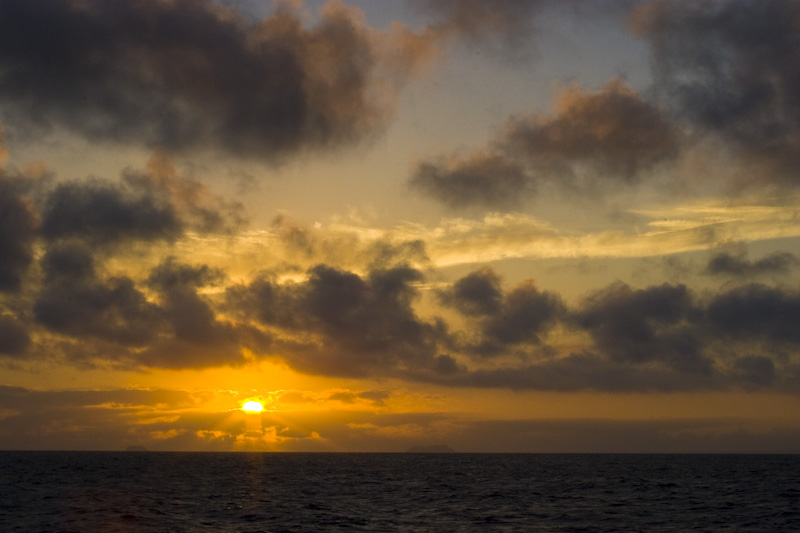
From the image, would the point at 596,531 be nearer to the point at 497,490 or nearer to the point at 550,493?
the point at 550,493

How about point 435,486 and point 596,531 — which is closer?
point 596,531

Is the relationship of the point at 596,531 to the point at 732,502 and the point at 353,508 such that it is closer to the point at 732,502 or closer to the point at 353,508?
the point at 353,508

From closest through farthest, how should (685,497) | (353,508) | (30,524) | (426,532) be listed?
1. (426,532)
2. (30,524)
3. (353,508)
4. (685,497)

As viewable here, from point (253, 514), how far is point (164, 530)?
41.6ft

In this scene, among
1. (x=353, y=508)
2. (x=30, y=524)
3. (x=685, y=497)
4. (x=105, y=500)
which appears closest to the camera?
(x=30, y=524)

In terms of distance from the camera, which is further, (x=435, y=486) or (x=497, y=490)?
(x=435, y=486)

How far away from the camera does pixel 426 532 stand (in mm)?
55312

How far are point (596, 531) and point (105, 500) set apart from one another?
5853 centimetres

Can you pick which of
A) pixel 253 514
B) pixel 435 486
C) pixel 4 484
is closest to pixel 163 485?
pixel 4 484

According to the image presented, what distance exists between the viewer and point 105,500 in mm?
82500

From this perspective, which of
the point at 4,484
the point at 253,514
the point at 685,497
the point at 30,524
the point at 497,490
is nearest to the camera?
the point at 30,524

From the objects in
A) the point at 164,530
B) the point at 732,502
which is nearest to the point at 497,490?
the point at 732,502

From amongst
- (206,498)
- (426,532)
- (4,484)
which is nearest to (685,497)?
(426,532)

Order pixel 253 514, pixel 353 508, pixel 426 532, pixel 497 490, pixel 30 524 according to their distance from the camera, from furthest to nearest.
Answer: pixel 497 490
pixel 353 508
pixel 253 514
pixel 30 524
pixel 426 532
